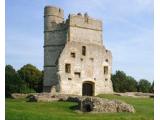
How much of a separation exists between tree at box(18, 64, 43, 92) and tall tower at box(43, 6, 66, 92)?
982 cm

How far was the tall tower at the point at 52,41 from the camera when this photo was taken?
31.0m

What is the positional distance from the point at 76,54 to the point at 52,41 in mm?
3017

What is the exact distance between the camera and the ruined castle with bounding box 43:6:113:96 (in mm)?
29750

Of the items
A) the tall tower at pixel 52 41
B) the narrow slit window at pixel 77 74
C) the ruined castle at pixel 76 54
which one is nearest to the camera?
the ruined castle at pixel 76 54

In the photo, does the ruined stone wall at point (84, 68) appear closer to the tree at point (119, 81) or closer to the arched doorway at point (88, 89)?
the arched doorway at point (88, 89)

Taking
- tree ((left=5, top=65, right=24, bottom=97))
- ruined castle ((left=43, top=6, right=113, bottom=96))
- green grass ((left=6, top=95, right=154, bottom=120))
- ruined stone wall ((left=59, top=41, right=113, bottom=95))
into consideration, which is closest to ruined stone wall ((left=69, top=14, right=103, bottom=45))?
ruined castle ((left=43, top=6, right=113, bottom=96))

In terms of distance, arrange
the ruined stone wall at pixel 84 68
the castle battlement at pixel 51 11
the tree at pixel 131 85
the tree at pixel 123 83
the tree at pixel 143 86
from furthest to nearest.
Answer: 1. the tree at pixel 143 86
2. the tree at pixel 131 85
3. the tree at pixel 123 83
4. the castle battlement at pixel 51 11
5. the ruined stone wall at pixel 84 68

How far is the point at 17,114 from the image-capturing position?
1360 centimetres

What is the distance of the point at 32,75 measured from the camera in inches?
1722

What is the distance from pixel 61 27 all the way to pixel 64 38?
127 cm

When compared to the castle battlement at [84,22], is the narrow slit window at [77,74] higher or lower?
lower

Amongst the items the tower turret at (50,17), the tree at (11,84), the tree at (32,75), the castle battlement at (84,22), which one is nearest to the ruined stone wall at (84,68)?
the castle battlement at (84,22)
